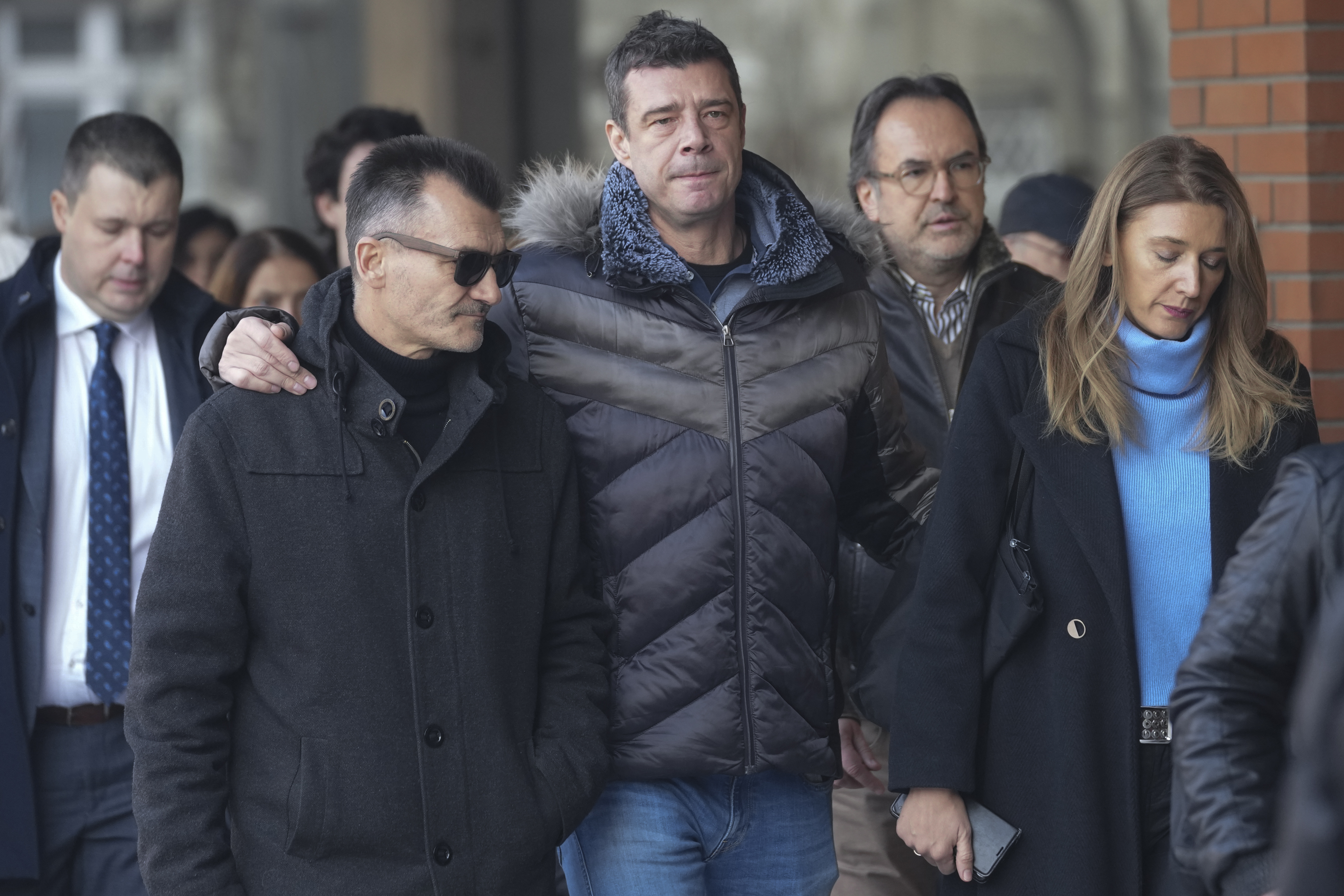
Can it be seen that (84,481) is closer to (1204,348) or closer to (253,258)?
(253,258)

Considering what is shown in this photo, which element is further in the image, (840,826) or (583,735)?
(840,826)

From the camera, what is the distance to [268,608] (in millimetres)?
2551

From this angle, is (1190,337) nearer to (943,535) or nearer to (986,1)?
(943,535)

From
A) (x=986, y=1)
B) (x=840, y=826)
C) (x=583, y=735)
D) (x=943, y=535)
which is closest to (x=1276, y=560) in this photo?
(x=943, y=535)

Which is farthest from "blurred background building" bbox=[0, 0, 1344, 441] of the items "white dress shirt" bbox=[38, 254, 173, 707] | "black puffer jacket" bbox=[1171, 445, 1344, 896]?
"black puffer jacket" bbox=[1171, 445, 1344, 896]

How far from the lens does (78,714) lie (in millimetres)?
3473

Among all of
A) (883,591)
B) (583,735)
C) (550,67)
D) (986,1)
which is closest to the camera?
(583,735)

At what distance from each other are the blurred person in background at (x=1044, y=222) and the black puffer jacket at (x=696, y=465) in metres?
2.13

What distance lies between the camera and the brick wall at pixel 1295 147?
4.07 m

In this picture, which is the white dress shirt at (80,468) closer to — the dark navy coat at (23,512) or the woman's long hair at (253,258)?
the dark navy coat at (23,512)

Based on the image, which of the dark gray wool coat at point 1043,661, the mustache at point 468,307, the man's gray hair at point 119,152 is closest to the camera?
the mustache at point 468,307

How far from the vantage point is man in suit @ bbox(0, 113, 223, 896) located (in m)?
3.39

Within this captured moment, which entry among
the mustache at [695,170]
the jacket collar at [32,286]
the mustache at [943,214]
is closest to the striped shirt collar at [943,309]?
the mustache at [943,214]

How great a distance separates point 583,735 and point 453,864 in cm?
32
